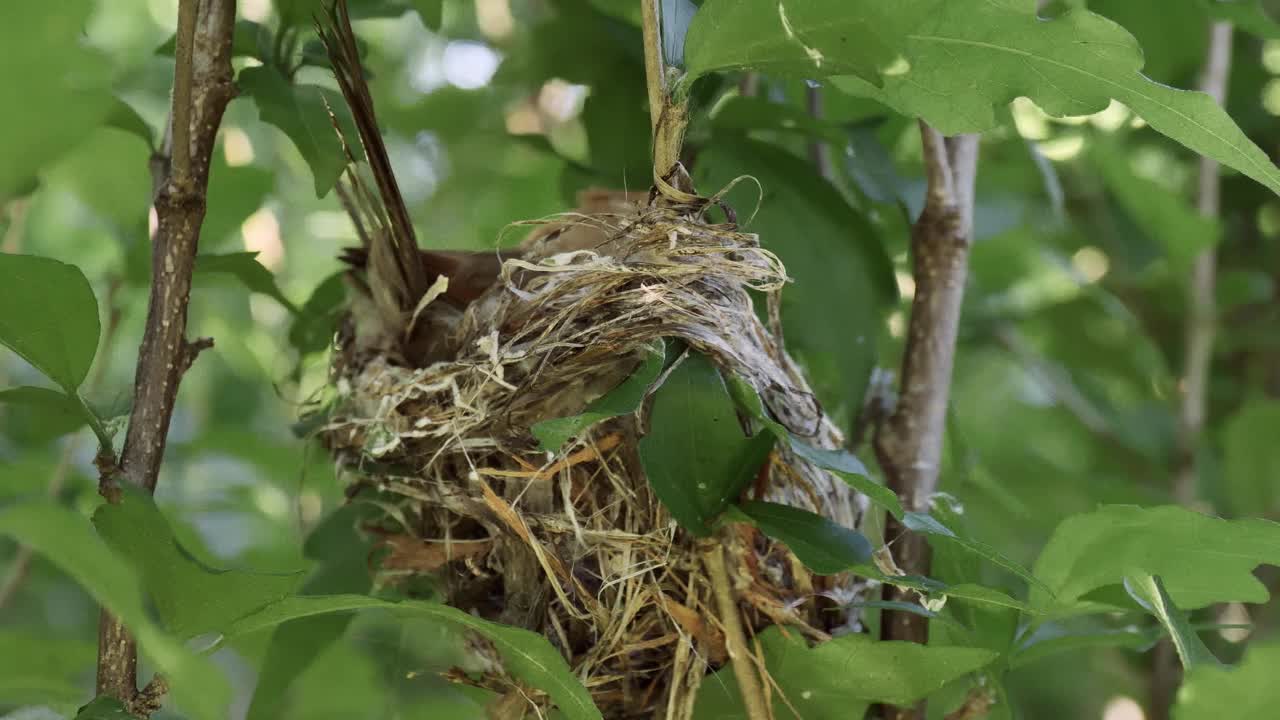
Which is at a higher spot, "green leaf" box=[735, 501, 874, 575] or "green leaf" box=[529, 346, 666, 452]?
"green leaf" box=[529, 346, 666, 452]

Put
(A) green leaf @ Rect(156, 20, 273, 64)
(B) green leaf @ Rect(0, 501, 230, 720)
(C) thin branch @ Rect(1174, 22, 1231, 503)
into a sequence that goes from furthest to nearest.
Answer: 1. (C) thin branch @ Rect(1174, 22, 1231, 503)
2. (A) green leaf @ Rect(156, 20, 273, 64)
3. (B) green leaf @ Rect(0, 501, 230, 720)

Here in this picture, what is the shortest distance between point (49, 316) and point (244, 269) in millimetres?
188

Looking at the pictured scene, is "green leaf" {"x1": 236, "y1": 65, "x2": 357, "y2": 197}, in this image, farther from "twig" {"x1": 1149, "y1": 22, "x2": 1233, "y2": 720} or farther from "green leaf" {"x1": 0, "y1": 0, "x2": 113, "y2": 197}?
"twig" {"x1": 1149, "y1": 22, "x2": 1233, "y2": 720}

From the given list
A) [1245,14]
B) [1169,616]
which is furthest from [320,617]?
[1245,14]

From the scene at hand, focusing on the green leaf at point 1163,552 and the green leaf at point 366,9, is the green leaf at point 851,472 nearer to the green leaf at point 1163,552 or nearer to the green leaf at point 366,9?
the green leaf at point 1163,552

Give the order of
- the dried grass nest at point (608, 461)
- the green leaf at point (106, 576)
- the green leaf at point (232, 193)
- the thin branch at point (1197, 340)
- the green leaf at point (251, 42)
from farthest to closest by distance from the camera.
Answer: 1. the thin branch at point (1197, 340)
2. the green leaf at point (232, 193)
3. the green leaf at point (251, 42)
4. the dried grass nest at point (608, 461)
5. the green leaf at point (106, 576)

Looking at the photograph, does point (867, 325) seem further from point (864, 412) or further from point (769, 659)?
point (769, 659)

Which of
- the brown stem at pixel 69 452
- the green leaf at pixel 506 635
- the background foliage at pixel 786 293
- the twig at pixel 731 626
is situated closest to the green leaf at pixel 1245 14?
the background foliage at pixel 786 293

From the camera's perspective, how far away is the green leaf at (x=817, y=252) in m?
0.80

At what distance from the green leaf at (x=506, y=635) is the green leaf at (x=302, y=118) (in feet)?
0.77

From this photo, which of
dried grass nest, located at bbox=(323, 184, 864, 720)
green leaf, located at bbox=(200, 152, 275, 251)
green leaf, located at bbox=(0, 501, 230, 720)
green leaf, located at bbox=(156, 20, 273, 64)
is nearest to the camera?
green leaf, located at bbox=(0, 501, 230, 720)

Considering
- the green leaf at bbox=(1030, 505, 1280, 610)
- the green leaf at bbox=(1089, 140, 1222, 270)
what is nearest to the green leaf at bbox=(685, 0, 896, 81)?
the green leaf at bbox=(1030, 505, 1280, 610)

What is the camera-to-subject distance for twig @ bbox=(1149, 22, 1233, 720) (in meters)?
1.21

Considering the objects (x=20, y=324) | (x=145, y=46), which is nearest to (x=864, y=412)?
(x=20, y=324)
